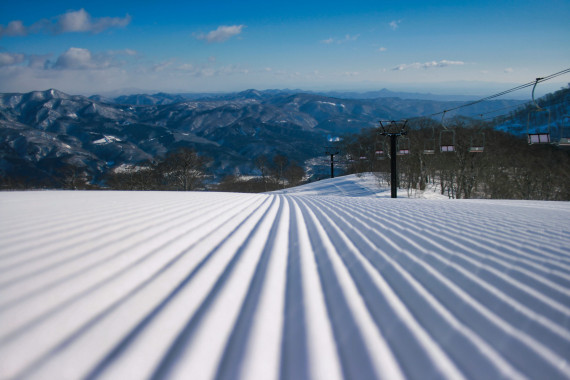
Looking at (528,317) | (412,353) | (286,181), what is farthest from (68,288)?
(286,181)

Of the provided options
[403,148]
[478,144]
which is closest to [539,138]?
[403,148]

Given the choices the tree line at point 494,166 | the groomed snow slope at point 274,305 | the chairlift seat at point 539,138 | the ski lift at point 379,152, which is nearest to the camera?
the groomed snow slope at point 274,305

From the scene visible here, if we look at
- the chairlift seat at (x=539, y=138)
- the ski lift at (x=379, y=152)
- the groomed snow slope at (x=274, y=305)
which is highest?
the ski lift at (x=379, y=152)

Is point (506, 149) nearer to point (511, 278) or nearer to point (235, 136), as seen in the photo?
point (511, 278)

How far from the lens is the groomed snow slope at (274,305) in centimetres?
139

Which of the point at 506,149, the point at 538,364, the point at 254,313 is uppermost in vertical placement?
the point at 506,149

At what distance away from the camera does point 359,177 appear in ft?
96.9

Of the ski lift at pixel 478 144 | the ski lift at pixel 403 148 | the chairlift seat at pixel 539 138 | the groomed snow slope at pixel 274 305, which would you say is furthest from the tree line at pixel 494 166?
the groomed snow slope at pixel 274 305

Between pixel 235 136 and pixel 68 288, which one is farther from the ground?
pixel 235 136

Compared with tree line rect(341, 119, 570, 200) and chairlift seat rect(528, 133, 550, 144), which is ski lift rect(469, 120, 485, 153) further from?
chairlift seat rect(528, 133, 550, 144)

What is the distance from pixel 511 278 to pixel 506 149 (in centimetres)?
2796

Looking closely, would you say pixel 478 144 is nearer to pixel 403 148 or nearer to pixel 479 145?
pixel 479 145

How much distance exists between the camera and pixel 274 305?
197 cm

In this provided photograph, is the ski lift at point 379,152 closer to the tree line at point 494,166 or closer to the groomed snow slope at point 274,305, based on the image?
the tree line at point 494,166
